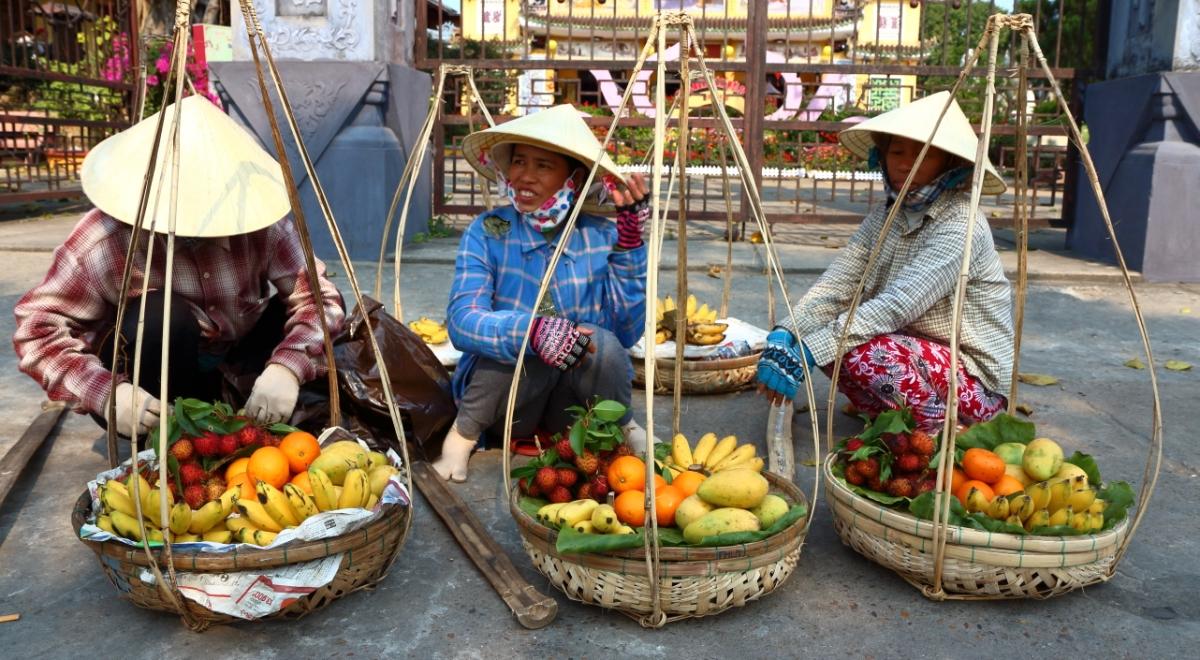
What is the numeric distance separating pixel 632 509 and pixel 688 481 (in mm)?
196

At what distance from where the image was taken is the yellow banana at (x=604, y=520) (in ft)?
6.54

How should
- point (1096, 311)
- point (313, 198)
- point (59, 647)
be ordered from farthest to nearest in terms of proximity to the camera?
point (313, 198) → point (1096, 311) → point (59, 647)

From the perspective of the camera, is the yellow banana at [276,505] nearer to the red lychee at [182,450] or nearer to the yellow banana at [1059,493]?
the red lychee at [182,450]

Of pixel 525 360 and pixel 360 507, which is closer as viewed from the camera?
pixel 360 507

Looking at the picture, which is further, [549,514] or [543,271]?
[543,271]

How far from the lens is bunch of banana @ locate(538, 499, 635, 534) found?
78.7 inches

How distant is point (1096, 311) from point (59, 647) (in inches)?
196

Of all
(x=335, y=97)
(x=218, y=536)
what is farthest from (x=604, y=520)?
(x=335, y=97)

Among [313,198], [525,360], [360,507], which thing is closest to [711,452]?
[525,360]

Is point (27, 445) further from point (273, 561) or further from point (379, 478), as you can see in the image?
point (273, 561)

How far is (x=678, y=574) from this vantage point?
1.93m

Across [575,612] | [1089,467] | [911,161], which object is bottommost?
[575,612]

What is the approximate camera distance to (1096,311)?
531cm

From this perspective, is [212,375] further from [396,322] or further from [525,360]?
[525,360]
